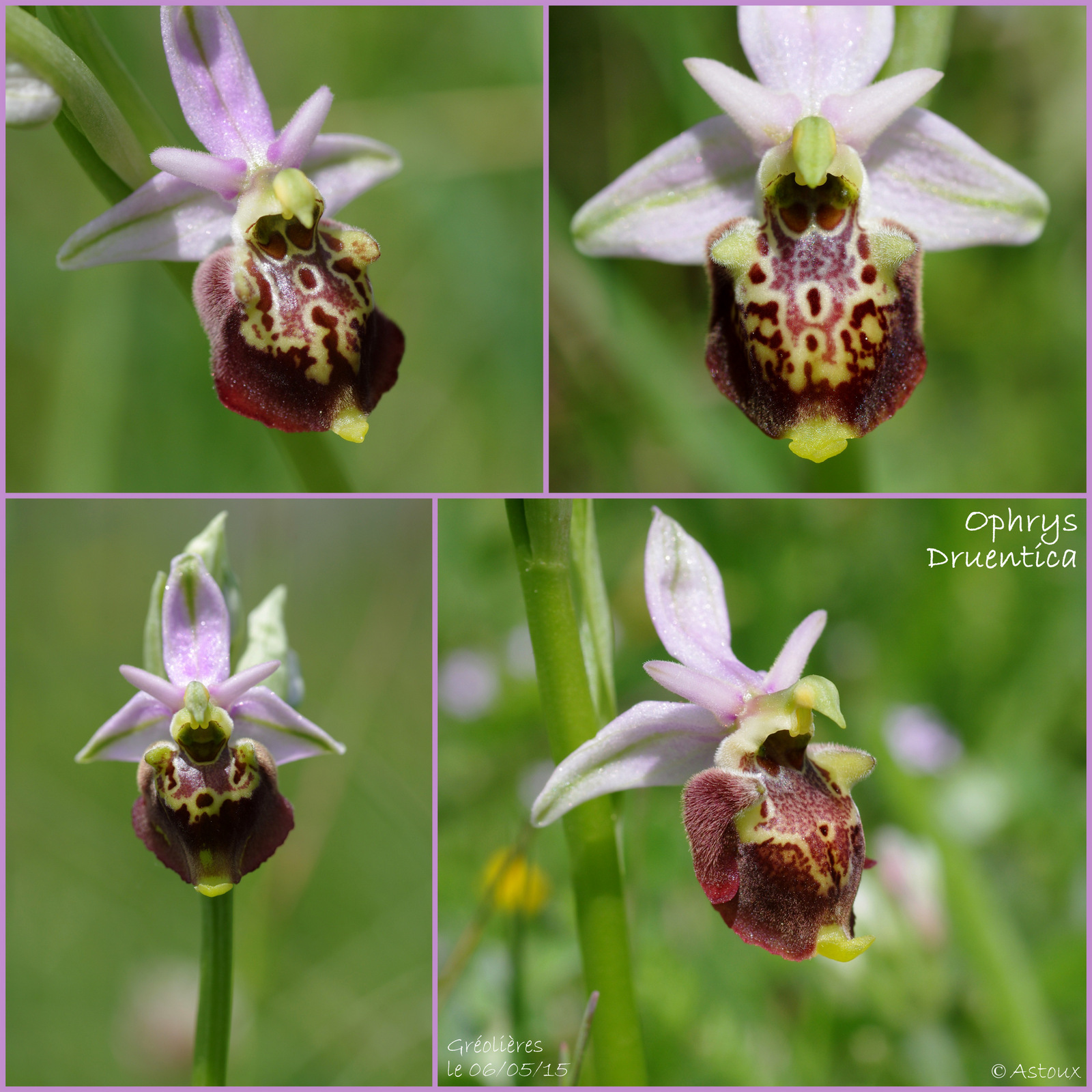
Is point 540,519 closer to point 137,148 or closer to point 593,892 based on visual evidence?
point 593,892

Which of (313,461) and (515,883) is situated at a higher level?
(313,461)

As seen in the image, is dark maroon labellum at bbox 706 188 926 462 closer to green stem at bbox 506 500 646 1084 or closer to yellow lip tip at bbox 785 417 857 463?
yellow lip tip at bbox 785 417 857 463

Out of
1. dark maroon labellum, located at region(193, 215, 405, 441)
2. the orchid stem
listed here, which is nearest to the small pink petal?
dark maroon labellum, located at region(193, 215, 405, 441)

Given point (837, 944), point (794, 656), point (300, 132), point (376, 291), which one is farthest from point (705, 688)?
point (376, 291)

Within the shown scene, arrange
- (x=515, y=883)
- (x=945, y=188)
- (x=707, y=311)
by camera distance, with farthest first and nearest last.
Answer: (x=707, y=311) < (x=515, y=883) < (x=945, y=188)

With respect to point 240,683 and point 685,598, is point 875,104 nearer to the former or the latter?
point 685,598

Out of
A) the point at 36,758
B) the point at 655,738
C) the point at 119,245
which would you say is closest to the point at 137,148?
the point at 119,245

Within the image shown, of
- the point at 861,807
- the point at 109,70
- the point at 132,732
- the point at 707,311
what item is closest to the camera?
the point at 109,70
